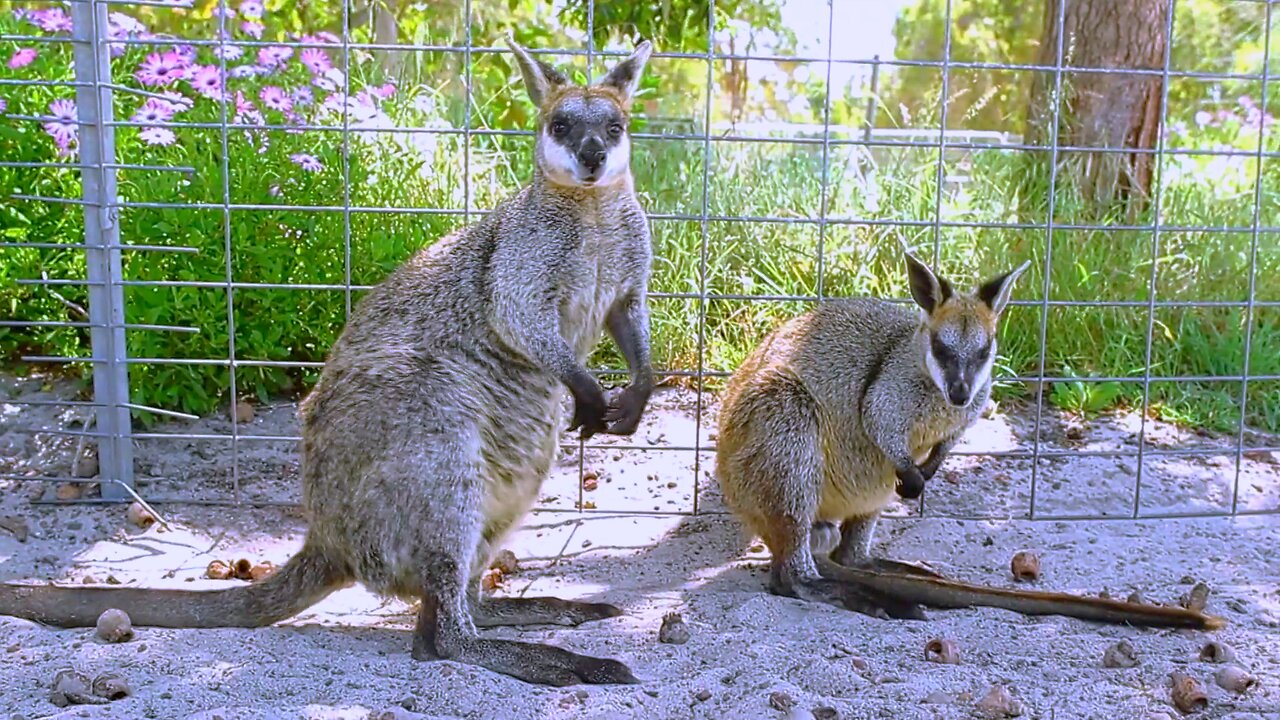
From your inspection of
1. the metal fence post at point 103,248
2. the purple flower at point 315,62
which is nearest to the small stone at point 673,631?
the metal fence post at point 103,248

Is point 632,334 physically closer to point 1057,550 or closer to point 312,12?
point 1057,550

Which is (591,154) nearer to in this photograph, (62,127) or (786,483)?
(786,483)

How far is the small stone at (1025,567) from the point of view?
5.02 m

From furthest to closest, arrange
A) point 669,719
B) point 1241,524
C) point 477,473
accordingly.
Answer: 1. point 1241,524
2. point 477,473
3. point 669,719

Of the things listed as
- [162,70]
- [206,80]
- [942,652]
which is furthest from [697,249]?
[942,652]

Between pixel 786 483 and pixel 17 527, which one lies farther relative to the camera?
pixel 17 527

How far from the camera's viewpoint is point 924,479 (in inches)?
195

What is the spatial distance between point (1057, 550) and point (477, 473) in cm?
267

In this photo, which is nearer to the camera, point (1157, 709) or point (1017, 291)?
point (1157, 709)

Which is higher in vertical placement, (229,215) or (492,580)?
(229,215)

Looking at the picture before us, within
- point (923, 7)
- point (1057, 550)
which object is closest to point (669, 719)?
point (1057, 550)

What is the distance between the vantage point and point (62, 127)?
5941 millimetres

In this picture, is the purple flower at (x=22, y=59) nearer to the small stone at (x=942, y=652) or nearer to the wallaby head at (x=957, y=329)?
the wallaby head at (x=957, y=329)

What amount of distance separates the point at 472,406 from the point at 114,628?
137 cm
